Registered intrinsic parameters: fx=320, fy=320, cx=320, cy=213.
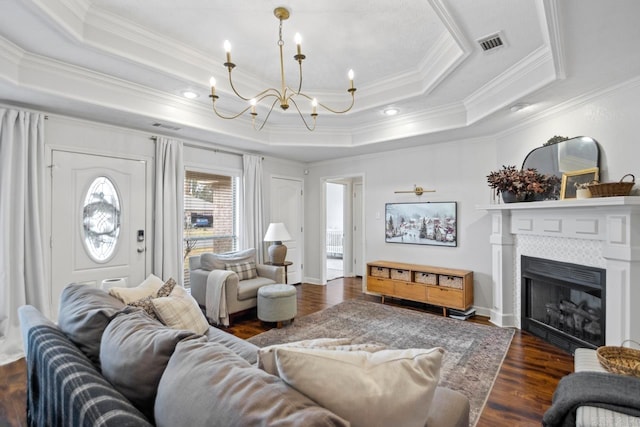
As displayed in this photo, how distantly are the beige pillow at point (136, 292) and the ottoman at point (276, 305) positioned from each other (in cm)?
142

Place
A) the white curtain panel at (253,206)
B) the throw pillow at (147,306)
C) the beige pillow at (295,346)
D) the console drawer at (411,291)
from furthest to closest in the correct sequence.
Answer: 1. the white curtain panel at (253,206)
2. the console drawer at (411,291)
3. the throw pillow at (147,306)
4. the beige pillow at (295,346)

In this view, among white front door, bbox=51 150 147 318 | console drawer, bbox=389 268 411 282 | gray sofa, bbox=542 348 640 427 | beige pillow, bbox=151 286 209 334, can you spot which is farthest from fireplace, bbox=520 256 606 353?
white front door, bbox=51 150 147 318

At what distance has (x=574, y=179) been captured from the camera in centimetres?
308

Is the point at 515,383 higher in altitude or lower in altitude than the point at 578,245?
lower

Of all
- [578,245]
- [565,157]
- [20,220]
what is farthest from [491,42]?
[20,220]

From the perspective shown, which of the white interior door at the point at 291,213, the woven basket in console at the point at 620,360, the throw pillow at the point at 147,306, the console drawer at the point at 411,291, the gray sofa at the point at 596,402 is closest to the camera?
the gray sofa at the point at 596,402

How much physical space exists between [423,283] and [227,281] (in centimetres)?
265

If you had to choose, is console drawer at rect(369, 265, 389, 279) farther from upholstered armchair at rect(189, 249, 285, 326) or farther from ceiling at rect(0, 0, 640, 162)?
ceiling at rect(0, 0, 640, 162)

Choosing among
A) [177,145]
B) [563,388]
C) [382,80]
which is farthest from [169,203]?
[563,388]

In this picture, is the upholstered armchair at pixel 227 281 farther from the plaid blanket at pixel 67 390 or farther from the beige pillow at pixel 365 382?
the beige pillow at pixel 365 382

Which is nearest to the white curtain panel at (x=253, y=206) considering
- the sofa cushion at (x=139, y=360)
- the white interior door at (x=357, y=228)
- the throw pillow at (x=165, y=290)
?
the white interior door at (x=357, y=228)

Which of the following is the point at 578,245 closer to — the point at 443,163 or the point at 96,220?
the point at 443,163

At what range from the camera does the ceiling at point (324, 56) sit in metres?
2.18

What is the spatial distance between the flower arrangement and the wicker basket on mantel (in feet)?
2.14
